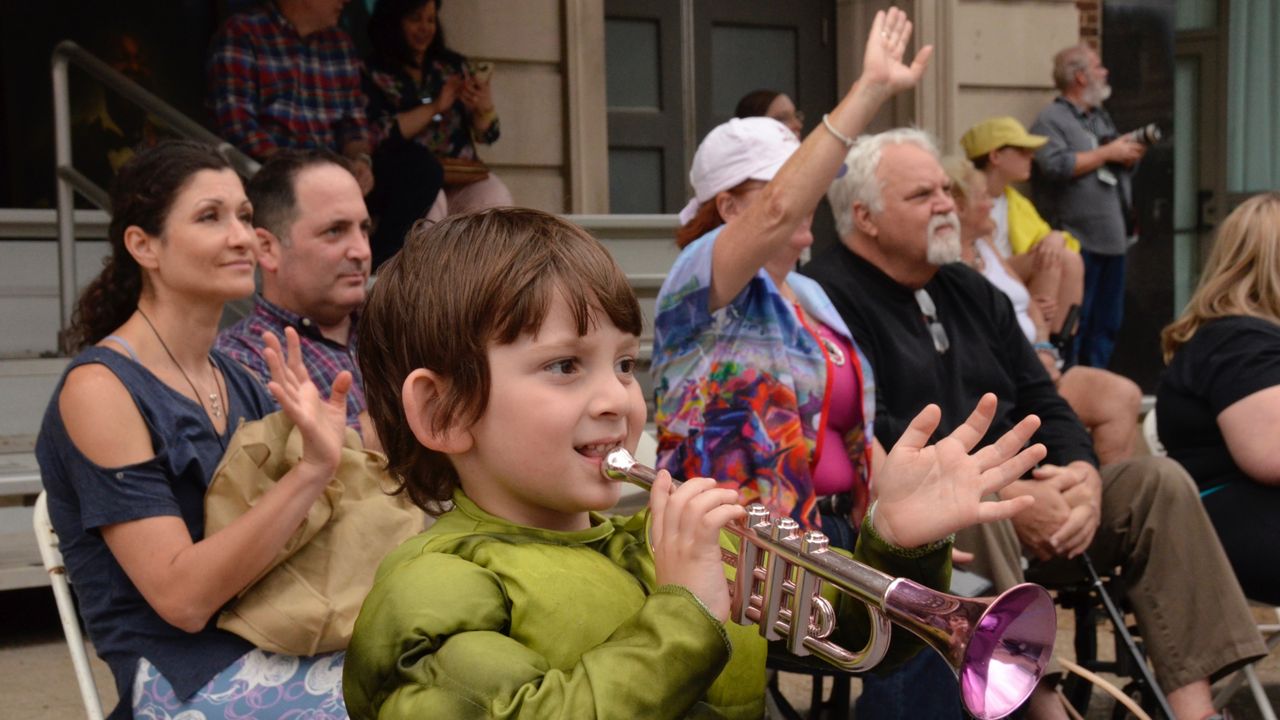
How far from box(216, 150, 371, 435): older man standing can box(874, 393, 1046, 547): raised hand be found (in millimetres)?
1906

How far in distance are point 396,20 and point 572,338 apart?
440 cm

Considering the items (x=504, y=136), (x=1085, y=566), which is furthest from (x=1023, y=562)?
(x=504, y=136)

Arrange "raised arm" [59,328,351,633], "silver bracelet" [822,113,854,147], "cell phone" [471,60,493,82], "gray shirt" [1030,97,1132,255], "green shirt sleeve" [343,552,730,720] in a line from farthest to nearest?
"gray shirt" [1030,97,1132,255] → "cell phone" [471,60,493,82] → "silver bracelet" [822,113,854,147] → "raised arm" [59,328,351,633] → "green shirt sleeve" [343,552,730,720]

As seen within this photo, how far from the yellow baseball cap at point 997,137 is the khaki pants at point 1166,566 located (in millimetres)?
4052

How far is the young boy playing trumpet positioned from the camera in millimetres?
1580

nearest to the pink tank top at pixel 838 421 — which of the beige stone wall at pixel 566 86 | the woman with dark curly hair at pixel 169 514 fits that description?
the woman with dark curly hair at pixel 169 514

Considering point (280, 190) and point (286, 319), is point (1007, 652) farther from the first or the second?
point (280, 190)

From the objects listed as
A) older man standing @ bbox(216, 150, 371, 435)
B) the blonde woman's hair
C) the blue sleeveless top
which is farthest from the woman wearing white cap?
the blonde woman's hair

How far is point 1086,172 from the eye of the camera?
8.09 metres

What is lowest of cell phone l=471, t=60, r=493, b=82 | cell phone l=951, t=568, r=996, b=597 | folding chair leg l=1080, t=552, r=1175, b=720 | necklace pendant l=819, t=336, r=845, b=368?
folding chair leg l=1080, t=552, r=1175, b=720

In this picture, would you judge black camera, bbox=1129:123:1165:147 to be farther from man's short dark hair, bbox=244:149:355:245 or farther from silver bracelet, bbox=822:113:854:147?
man's short dark hair, bbox=244:149:355:245

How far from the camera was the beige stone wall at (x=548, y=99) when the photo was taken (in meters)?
7.20

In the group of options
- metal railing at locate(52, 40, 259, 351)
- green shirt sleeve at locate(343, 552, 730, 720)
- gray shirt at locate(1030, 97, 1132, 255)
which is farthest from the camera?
→ gray shirt at locate(1030, 97, 1132, 255)

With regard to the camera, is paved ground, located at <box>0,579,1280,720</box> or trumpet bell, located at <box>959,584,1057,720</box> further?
paved ground, located at <box>0,579,1280,720</box>
